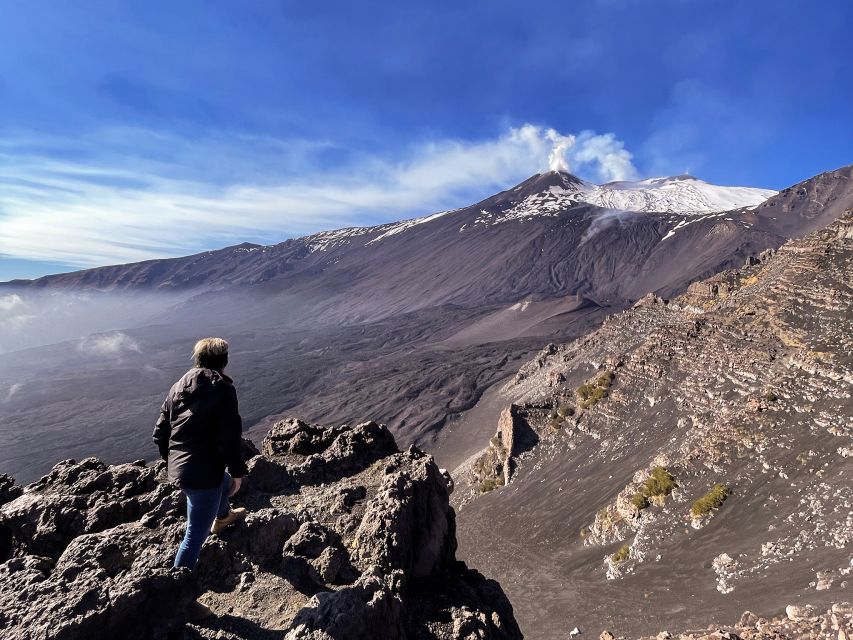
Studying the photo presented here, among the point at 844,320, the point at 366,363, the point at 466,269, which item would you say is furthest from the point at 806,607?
the point at 466,269

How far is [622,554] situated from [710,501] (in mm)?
A: 3094

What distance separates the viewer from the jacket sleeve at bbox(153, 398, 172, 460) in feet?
11.8

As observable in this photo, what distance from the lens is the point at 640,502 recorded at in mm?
15938

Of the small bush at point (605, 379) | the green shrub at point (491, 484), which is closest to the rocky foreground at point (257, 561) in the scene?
the green shrub at point (491, 484)

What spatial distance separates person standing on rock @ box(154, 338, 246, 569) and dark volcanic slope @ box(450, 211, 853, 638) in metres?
10.9

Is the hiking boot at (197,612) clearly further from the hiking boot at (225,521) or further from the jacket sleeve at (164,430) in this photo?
the jacket sleeve at (164,430)

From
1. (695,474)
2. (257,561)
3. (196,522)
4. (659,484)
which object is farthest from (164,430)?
(695,474)

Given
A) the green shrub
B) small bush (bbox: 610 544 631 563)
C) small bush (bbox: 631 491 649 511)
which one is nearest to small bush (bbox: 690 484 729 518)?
small bush (bbox: 631 491 649 511)

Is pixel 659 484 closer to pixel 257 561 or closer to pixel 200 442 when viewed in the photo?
pixel 257 561

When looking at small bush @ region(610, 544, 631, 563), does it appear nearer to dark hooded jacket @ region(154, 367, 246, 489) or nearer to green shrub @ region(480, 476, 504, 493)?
green shrub @ region(480, 476, 504, 493)

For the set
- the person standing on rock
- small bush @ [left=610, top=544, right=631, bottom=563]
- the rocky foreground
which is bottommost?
small bush @ [left=610, top=544, right=631, bottom=563]

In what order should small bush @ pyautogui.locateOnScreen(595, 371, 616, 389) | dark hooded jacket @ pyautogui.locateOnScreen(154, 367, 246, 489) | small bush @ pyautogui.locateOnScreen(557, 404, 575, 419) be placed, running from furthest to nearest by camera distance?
small bush @ pyautogui.locateOnScreen(557, 404, 575, 419)
small bush @ pyautogui.locateOnScreen(595, 371, 616, 389)
dark hooded jacket @ pyautogui.locateOnScreen(154, 367, 246, 489)

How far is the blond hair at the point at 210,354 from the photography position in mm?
3691

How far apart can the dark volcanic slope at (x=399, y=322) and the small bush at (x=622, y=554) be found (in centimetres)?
2925
